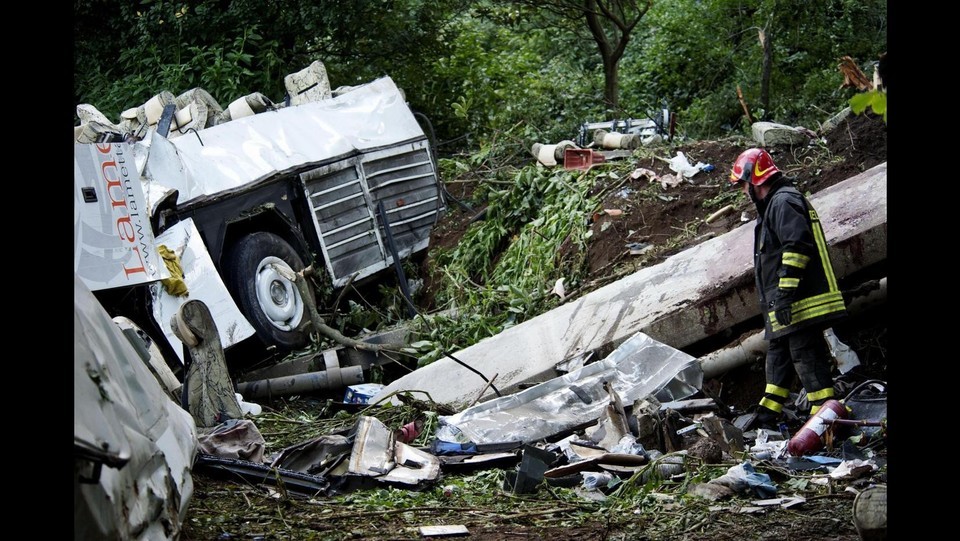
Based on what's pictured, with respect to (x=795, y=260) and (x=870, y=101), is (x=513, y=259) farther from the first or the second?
(x=870, y=101)

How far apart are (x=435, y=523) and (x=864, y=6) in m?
12.5

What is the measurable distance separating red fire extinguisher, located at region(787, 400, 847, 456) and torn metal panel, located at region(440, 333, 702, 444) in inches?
38.7

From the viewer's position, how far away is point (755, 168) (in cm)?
680

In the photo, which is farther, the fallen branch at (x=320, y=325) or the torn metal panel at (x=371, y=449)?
the fallen branch at (x=320, y=325)

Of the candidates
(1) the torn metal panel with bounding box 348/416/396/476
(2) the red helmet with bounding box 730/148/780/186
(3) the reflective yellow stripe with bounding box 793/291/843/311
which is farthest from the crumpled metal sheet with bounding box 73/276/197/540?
(2) the red helmet with bounding box 730/148/780/186

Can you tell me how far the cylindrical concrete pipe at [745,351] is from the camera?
711 cm

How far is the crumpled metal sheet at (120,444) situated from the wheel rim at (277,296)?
472cm

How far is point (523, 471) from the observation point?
5293 millimetres

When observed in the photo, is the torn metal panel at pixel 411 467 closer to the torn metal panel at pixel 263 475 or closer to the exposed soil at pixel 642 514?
the exposed soil at pixel 642 514

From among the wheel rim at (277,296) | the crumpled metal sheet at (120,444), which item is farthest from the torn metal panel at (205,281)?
the crumpled metal sheet at (120,444)

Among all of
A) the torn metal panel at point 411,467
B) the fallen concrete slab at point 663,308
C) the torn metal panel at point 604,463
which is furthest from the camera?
the fallen concrete slab at point 663,308
